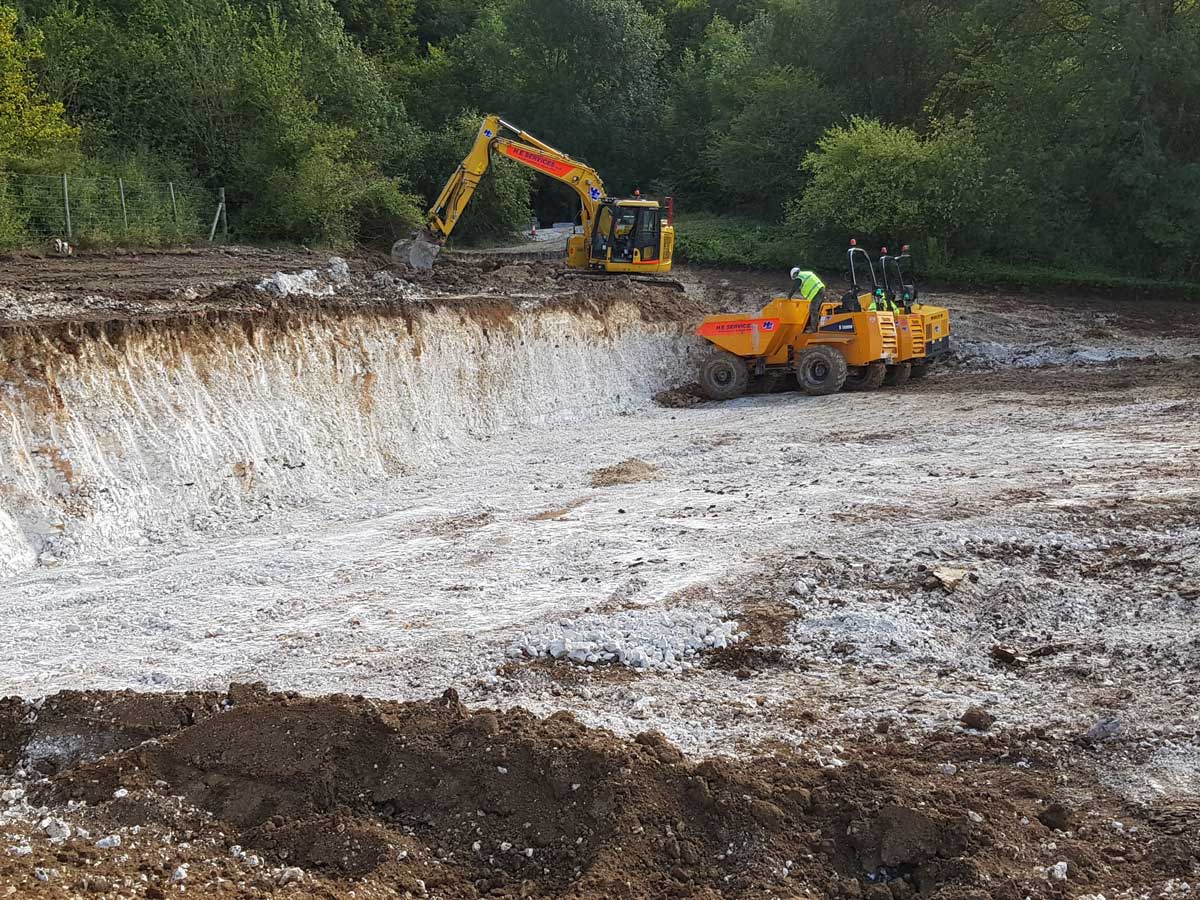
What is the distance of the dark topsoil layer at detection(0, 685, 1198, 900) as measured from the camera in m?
4.32

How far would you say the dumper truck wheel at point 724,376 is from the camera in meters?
17.2

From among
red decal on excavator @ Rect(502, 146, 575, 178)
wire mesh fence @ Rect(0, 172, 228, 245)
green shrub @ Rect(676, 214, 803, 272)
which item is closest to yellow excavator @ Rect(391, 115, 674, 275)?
red decal on excavator @ Rect(502, 146, 575, 178)

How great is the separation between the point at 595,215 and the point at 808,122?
11.1 m

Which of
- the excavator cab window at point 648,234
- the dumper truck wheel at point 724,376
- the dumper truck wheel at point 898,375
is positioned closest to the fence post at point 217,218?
the excavator cab window at point 648,234

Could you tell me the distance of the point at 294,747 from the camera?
5.33 metres

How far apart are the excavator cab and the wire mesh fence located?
876cm

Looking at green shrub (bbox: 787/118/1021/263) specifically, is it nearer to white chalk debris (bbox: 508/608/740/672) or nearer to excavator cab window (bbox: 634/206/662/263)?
excavator cab window (bbox: 634/206/662/263)

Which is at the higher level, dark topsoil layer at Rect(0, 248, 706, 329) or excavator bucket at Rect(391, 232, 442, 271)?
excavator bucket at Rect(391, 232, 442, 271)

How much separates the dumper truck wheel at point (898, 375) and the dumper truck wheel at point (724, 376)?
233 centimetres

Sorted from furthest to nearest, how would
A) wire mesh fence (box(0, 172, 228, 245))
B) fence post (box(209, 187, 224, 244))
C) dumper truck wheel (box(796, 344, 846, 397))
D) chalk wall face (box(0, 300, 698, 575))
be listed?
1. fence post (box(209, 187, 224, 244))
2. wire mesh fence (box(0, 172, 228, 245))
3. dumper truck wheel (box(796, 344, 846, 397))
4. chalk wall face (box(0, 300, 698, 575))

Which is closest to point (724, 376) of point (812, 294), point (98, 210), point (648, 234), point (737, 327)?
point (737, 327)

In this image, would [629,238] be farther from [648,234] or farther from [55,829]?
[55,829]

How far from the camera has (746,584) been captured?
7.95 meters

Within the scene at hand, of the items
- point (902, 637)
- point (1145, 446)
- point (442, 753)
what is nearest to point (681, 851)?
point (442, 753)
